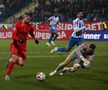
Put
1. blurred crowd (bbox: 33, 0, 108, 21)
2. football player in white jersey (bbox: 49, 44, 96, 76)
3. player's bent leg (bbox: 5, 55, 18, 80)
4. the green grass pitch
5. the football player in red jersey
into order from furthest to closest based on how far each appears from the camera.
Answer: blurred crowd (bbox: 33, 0, 108, 21)
the football player in red jersey
player's bent leg (bbox: 5, 55, 18, 80)
football player in white jersey (bbox: 49, 44, 96, 76)
the green grass pitch

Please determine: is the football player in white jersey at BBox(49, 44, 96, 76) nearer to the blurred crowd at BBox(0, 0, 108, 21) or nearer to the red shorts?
the red shorts

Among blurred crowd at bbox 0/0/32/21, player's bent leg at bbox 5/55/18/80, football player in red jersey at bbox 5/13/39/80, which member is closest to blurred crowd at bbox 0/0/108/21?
blurred crowd at bbox 0/0/32/21

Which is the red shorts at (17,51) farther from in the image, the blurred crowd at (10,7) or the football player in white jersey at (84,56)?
the blurred crowd at (10,7)

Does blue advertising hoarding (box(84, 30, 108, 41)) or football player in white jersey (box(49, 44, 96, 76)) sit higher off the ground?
football player in white jersey (box(49, 44, 96, 76))

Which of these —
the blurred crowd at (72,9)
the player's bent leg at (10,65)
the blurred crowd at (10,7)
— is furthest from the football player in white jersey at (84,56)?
the blurred crowd at (10,7)

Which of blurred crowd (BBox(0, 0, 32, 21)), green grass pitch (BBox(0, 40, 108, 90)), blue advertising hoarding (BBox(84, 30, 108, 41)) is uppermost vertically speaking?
green grass pitch (BBox(0, 40, 108, 90))

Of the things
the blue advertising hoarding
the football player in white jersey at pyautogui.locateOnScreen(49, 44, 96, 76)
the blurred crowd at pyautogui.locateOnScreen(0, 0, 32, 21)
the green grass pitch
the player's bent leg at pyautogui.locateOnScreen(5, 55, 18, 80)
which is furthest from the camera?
the blurred crowd at pyautogui.locateOnScreen(0, 0, 32, 21)

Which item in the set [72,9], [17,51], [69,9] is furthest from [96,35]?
[17,51]

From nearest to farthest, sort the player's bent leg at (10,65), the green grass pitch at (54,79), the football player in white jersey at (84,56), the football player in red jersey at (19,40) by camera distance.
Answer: the green grass pitch at (54,79), the football player in white jersey at (84,56), the player's bent leg at (10,65), the football player in red jersey at (19,40)

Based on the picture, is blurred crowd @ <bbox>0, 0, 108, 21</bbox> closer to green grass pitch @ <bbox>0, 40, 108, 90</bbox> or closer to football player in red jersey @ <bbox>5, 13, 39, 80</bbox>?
green grass pitch @ <bbox>0, 40, 108, 90</bbox>

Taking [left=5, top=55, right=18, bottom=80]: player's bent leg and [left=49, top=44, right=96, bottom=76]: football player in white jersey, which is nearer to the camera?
[left=49, top=44, right=96, bottom=76]: football player in white jersey

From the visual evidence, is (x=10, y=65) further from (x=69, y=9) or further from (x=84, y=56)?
(x=69, y=9)

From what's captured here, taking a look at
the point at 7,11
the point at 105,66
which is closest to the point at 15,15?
A: the point at 7,11

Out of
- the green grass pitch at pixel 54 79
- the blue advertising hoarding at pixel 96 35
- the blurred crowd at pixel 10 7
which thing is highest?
the green grass pitch at pixel 54 79
